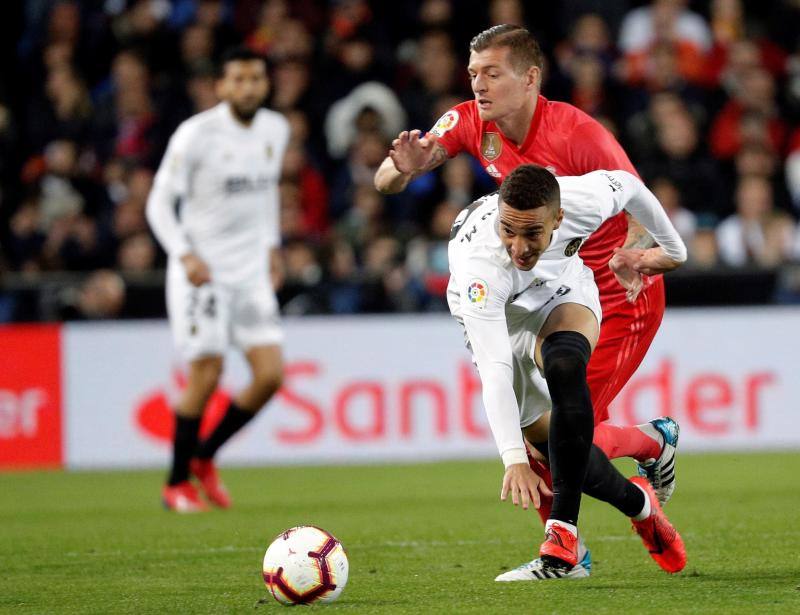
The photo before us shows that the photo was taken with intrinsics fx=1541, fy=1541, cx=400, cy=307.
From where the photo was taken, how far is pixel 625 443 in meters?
5.98

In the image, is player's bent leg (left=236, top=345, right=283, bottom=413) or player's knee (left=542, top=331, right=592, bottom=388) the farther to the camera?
player's bent leg (left=236, top=345, right=283, bottom=413)

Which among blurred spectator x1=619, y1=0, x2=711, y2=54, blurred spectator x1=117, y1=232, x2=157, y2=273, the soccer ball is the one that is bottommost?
the soccer ball

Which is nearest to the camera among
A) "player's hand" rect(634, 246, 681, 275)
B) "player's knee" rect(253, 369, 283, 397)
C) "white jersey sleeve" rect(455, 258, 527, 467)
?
"white jersey sleeve" rect(455, 258, 527, 467)

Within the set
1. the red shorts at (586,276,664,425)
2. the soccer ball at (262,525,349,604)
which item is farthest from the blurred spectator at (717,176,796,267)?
the soccer ball at (262,525,349,604)

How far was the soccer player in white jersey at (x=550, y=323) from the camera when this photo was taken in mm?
5219

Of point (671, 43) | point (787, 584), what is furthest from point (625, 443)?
point (671, 43)

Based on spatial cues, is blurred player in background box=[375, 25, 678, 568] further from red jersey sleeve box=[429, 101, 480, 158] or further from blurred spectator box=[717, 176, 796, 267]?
blurred spectator box=[717, 176, 796, 267]

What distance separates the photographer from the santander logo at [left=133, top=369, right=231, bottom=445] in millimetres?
11633

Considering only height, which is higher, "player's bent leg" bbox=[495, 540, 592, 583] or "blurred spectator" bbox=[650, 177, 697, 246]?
"blurred spectator" bbox=[650, 177, 697, 246]

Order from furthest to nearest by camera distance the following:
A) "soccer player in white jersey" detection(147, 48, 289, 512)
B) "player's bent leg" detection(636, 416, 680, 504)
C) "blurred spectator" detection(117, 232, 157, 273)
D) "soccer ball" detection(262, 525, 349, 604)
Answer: "blurred spectator" detection(117, 232, 157, 273)
"soccer player in white jersey" detection(147, 48, 289, 512)
"player's bent leg" detection(636, 416, 680, 504)
"soccer ball" detection(262, 525, 349, 604)

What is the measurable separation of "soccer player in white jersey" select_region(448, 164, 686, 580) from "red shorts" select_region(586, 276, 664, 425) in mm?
233

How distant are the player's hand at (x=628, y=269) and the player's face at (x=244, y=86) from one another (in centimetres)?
362

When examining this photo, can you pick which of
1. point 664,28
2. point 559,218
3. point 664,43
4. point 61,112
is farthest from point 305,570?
point 664,28

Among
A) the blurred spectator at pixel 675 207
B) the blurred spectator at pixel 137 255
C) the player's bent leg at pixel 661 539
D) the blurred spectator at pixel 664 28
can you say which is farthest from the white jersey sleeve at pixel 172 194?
the blurred spectator at pixel 664 28
